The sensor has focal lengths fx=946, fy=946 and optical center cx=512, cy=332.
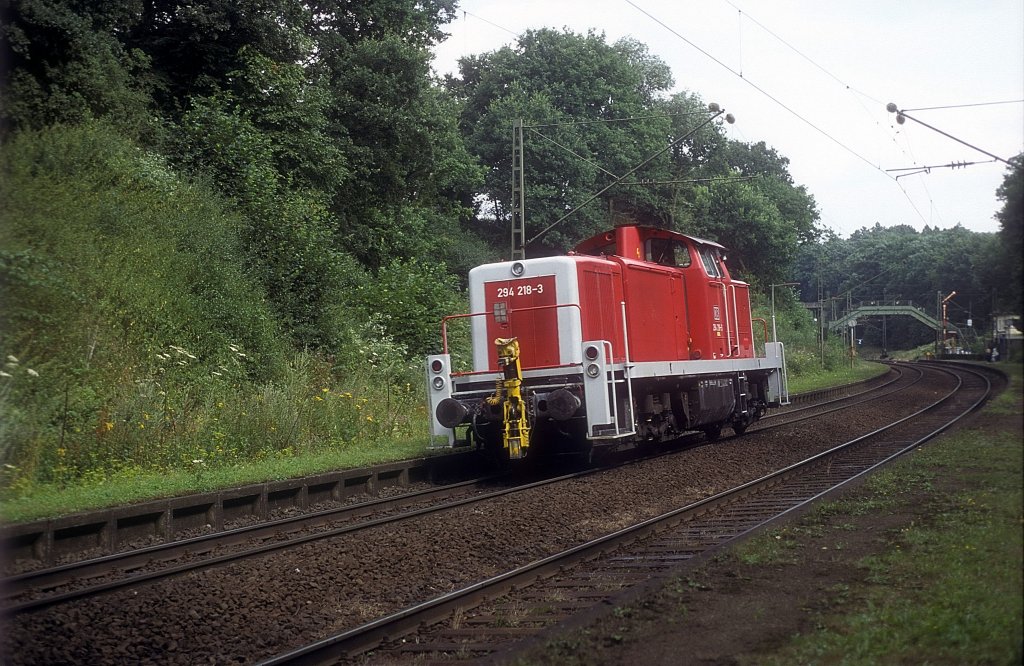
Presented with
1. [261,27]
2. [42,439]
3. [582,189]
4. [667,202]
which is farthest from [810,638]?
[667,202]

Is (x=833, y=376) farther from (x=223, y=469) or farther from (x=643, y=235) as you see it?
(x=223, y=469)

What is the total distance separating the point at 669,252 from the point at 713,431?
3.98 metres

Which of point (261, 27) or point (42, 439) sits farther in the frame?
point (261, 27)

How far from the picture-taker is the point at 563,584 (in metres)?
7.33

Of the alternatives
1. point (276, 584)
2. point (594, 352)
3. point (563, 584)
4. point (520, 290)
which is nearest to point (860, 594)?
point (563, 584)

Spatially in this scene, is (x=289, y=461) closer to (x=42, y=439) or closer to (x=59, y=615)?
(x=42, y=439)

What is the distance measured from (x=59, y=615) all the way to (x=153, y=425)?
20.0ft

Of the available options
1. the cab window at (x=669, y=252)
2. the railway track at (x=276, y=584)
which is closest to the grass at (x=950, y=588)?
the railway track at (x=276, y=584)

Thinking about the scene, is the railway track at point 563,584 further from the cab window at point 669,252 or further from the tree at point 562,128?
the tree at point 562,128

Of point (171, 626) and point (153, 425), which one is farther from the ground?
point (153, 425)

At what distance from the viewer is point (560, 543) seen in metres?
8.88

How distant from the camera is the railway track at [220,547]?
285 inches

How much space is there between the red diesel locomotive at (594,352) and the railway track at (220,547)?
971 millimetres

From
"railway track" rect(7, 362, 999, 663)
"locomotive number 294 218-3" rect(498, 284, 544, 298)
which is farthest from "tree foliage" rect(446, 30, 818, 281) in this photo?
"railway track" rect(7, 362, 999, 663)
